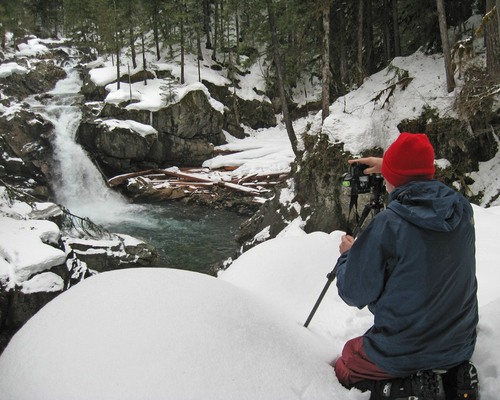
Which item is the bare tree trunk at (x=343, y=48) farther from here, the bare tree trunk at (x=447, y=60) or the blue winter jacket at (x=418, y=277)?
the blue winter jacket at (x=418, y=277)

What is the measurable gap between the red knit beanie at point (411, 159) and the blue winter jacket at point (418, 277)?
8cm

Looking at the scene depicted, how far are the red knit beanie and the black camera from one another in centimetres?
89

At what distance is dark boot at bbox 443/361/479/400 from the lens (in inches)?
73.9

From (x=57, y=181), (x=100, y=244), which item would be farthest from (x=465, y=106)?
(x=57, y=181)

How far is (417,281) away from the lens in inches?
68.4

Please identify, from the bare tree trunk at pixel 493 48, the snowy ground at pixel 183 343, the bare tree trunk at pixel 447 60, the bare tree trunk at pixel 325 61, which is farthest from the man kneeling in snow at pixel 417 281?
the bare tree trunk at pixel 325 61

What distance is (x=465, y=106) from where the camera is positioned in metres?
7.40

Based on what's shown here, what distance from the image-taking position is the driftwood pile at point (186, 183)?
17.9m

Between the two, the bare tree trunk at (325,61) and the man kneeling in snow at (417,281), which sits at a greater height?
the bare tree trunk at (325,61)

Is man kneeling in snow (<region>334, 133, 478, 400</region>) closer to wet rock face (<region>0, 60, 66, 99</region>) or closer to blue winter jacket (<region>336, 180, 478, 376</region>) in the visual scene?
blue winter jacket (<region>336, 180, 478, 376</region>)

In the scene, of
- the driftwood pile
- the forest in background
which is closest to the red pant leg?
the forest in background

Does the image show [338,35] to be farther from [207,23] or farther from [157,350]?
[207,23]

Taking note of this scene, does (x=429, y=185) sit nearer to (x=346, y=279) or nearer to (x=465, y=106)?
(x=346, y=279)

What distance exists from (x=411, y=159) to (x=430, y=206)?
305 mm
